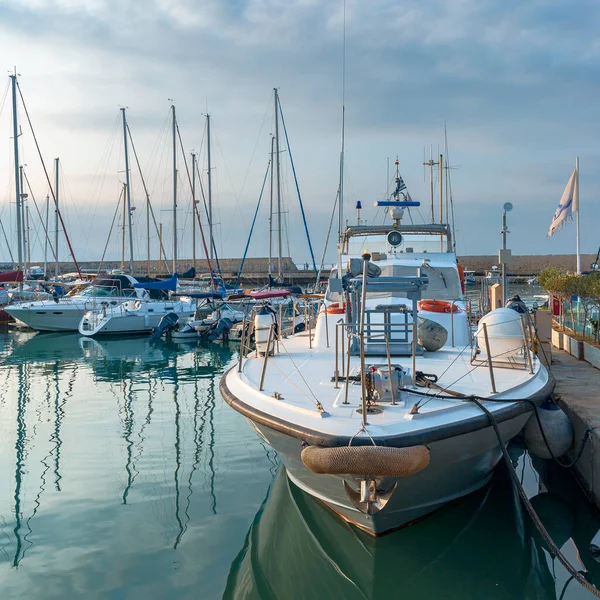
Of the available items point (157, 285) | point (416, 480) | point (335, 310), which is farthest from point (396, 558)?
point (157, 285)

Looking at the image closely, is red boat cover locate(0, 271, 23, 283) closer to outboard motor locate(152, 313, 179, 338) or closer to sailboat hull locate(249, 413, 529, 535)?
outboard motor locate(152, 313, 179, 338)

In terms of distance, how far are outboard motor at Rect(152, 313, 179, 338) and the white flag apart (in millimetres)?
15064

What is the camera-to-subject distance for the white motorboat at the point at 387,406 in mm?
5031

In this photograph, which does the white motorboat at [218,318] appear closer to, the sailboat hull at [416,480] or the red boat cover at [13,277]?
the red boat cover at [13,277]

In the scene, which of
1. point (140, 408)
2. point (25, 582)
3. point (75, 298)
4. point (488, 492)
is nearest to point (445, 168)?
point (75, 298)

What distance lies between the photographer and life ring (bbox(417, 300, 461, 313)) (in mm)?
9250

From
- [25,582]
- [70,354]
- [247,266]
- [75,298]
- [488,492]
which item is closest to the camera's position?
[25,582]

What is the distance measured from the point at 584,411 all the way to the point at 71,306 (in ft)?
78.6

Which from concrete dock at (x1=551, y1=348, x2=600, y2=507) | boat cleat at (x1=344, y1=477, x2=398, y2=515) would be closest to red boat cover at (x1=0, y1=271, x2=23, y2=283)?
concrete dock at (x1=551, y1=348, x2=600, y2=507)

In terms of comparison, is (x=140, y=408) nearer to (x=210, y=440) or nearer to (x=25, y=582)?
(x=210, y=440)

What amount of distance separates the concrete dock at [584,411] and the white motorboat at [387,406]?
0.78 metres

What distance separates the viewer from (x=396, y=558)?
575 centimetres

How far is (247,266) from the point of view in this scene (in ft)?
256

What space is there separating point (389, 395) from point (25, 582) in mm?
3701
